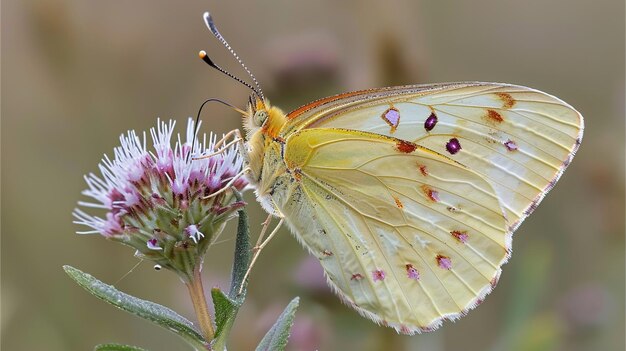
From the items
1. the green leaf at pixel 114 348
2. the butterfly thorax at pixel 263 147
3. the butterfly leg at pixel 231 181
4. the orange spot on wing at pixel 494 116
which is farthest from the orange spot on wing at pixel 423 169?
the green leaf at pixel 114 348

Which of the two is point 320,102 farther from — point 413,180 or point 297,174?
point 413,180

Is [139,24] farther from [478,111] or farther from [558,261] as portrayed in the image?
[558,261]

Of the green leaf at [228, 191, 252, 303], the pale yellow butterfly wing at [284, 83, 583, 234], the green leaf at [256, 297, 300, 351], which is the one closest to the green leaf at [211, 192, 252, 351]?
the green leaf at [228, 191, 252, 303]

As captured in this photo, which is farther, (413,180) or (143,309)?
(413,180)

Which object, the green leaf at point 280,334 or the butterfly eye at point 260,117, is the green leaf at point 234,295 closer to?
the green leaf at point 280,334

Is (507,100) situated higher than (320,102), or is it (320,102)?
(320,102)

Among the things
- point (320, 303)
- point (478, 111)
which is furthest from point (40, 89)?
point (478, 111)

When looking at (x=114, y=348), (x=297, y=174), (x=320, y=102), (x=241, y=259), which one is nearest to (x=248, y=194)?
(x=297, y=174)
